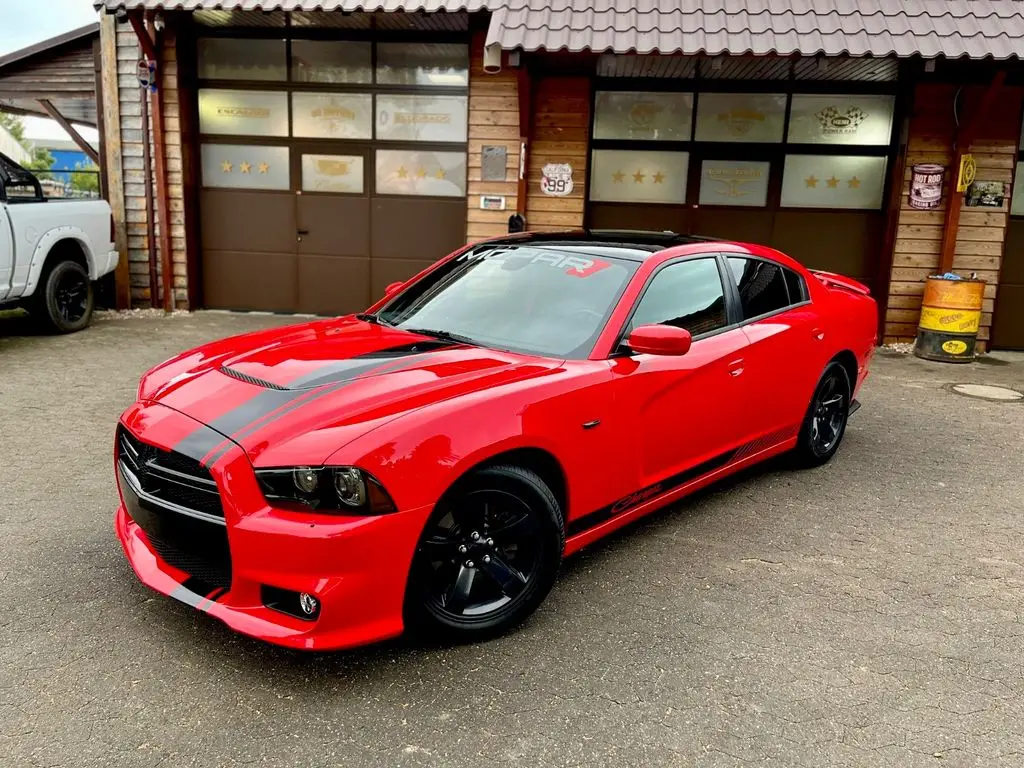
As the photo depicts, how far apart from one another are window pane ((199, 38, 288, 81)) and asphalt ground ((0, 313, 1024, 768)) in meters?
7.15

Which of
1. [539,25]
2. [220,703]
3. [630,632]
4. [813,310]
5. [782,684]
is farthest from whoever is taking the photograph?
[539,25]

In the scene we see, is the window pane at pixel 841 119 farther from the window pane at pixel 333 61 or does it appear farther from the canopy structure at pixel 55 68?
the canopy structure at pixel 55 68

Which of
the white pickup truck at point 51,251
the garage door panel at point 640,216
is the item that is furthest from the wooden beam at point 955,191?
the white pickup truck at point 51,251

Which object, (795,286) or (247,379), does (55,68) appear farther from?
(795,286)

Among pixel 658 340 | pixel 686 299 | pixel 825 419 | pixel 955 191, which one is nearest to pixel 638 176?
pixel 955 191

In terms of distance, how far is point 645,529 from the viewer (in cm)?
411

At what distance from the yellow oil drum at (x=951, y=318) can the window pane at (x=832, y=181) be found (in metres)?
1.52

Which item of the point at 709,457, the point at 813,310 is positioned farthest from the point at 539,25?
the point at 709,457

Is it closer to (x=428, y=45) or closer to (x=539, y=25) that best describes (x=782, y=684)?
(x=539, y=25)

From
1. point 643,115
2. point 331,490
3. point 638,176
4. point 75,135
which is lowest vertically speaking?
point 331,490

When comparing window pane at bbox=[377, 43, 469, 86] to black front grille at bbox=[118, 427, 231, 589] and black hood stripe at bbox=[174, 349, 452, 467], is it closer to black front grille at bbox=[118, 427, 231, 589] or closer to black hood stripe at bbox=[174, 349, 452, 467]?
black hood stripe at bbox=[174, 349, 452, 467]

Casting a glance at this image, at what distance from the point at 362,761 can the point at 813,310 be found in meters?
3.75

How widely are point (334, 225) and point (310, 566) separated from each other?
8.56 meters

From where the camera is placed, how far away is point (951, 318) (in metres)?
8.88
